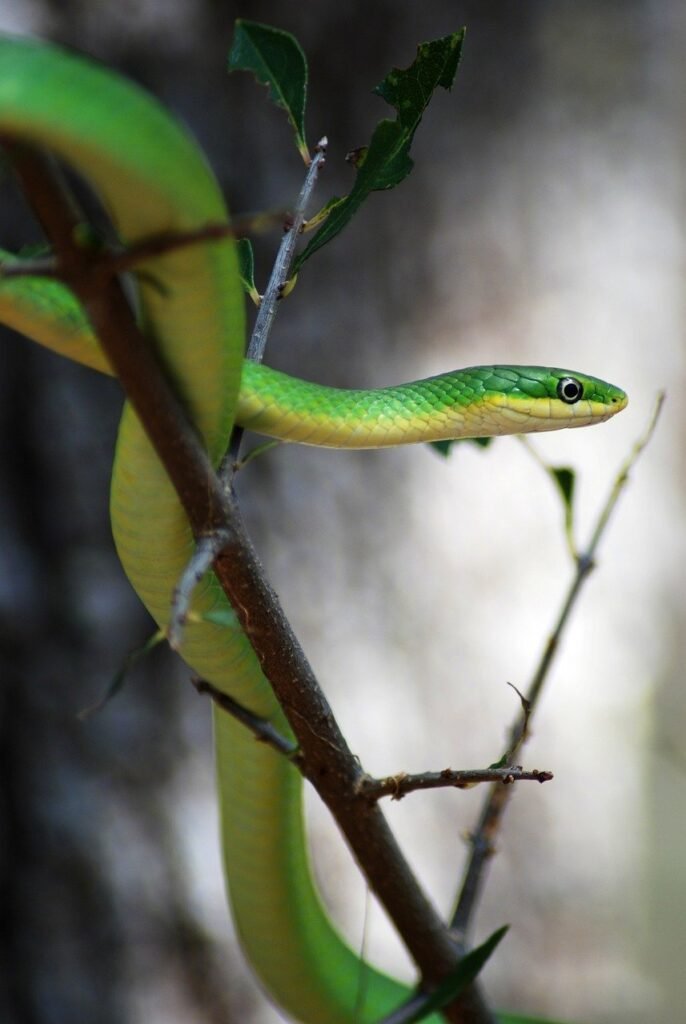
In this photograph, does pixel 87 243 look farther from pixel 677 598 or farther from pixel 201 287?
pixel 677 598

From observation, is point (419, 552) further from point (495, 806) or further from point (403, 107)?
point (403, 107)

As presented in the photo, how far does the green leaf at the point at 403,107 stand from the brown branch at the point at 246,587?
35 centimetres

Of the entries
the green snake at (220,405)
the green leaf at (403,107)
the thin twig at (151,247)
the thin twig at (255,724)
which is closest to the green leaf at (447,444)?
the green snake at (220,405)

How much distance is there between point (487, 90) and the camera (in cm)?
239

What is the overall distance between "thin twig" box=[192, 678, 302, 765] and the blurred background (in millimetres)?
1191

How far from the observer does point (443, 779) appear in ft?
2.62

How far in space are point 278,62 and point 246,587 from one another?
2.17 feet

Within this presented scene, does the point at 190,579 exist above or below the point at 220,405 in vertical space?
below

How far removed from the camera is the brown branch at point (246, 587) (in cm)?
58

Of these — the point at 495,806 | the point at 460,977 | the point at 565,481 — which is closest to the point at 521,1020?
the point at 495,806

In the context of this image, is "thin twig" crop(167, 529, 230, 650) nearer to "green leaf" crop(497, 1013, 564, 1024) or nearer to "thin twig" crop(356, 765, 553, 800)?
"thin twig" crop(356, 765, 553, 800)

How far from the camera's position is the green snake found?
0.59 meters

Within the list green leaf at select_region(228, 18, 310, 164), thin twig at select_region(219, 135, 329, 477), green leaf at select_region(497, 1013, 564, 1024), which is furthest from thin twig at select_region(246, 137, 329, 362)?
green leaf at select_region(497, 1013, 564, 1024)

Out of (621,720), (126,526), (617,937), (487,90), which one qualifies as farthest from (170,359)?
(617,937)
